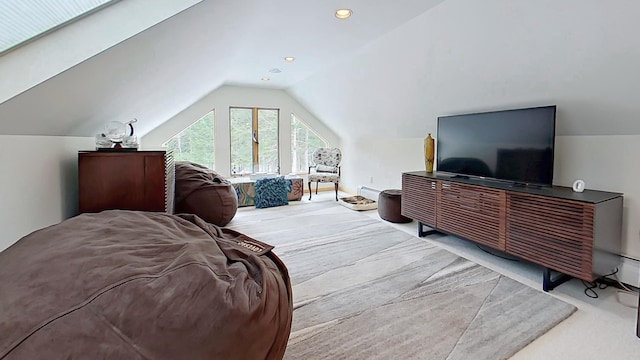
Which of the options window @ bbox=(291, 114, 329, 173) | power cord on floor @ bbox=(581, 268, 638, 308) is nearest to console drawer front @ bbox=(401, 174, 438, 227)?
power cord on floor @ bbox=(581, 268, 638, 308)

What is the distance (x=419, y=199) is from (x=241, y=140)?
173 inches

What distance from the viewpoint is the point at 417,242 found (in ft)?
12.3

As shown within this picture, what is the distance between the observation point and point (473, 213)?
3219 millimetres

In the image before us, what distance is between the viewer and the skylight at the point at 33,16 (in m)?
1.26

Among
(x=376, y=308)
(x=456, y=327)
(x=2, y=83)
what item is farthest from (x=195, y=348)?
(x=456, y=327)

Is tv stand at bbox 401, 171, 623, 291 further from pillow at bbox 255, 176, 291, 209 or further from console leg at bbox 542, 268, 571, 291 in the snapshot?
pillow at bbox 255, 176, 291, 209

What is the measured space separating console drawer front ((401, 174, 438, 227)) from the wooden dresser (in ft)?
Result: 9.31

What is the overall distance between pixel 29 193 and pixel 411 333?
2.48 meters

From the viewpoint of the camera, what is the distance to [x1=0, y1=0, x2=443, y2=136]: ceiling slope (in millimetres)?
1717

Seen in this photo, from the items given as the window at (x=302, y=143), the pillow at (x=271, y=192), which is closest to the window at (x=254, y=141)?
the window at (x=302, y=143)

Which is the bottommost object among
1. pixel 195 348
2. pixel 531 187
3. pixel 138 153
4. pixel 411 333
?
pixel 411 333

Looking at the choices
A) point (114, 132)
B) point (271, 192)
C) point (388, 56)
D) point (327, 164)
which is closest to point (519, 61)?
point (388, 56)

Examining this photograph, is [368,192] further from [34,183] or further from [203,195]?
[34,183]

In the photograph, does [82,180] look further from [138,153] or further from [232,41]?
[232,41]
